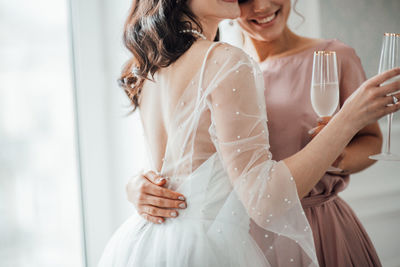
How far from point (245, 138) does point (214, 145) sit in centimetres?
13

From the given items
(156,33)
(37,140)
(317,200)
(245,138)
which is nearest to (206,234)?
(245,138)

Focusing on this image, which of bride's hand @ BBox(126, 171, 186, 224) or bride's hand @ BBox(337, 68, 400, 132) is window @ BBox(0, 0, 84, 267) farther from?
bride's hand @ BBox(337, 68, 400, 132)

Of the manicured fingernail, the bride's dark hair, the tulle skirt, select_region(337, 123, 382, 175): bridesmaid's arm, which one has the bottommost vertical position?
the tulle skirt

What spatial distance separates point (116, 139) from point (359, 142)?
1751mm

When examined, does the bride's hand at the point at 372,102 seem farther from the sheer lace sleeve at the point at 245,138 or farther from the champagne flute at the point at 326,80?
the sheer lace sleeve at the point at 245,138

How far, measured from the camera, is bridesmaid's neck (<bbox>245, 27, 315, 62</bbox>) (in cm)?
155

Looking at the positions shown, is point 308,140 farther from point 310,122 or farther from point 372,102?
point 372,102

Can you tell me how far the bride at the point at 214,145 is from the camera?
1.02m

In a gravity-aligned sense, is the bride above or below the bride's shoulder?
below

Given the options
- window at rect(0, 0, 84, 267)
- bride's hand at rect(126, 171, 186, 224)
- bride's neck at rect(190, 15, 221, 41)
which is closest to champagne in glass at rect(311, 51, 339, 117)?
bride's neck at rect(190, 15, 221, 41)

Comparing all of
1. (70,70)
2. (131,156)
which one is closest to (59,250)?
(131,156)

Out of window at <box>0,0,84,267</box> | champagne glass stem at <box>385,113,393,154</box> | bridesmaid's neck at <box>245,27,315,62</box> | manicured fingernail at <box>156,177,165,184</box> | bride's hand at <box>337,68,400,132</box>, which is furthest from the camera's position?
window at <box>0,0,84,267</box>

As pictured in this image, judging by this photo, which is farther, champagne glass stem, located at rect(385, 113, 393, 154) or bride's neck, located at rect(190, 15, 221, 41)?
bride's neck, located at rect(190, 15, 221, 41)

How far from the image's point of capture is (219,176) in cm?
115
